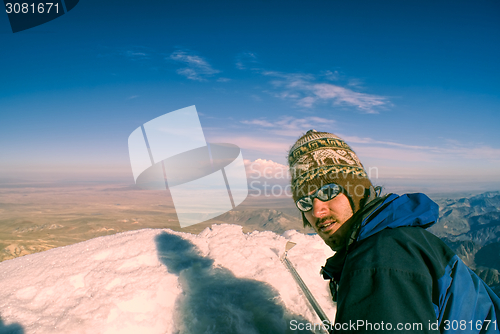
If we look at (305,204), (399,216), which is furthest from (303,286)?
(399,216)

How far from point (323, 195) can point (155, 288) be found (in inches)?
109

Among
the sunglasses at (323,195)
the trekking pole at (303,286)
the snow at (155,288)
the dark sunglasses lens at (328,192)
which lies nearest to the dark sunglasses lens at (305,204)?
the sunglasses at (323,195)

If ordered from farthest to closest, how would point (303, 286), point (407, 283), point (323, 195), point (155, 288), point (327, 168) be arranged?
point (303, 286), point (155, 288), point (327, 168), point (323, 195), point (407, 283)

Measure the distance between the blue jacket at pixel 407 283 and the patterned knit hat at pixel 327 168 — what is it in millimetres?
725

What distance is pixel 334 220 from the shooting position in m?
2.39

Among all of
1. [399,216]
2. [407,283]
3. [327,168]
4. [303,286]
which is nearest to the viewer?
[407,283]

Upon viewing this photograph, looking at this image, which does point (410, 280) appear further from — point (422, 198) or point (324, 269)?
point (324, 269)

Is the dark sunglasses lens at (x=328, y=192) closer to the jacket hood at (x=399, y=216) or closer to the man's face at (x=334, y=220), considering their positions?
the man's face at (x=334, y=220)

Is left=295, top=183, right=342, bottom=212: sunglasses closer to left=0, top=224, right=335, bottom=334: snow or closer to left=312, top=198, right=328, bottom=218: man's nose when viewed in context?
left=312, top=198, right=328, bottom=218: man's nose

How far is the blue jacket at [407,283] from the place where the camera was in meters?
1.16

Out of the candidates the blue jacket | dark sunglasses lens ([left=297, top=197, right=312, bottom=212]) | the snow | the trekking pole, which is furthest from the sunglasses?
the snow

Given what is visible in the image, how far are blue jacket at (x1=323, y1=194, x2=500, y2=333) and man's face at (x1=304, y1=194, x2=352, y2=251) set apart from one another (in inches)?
19.6

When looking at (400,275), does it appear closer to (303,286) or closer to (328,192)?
(328,192)

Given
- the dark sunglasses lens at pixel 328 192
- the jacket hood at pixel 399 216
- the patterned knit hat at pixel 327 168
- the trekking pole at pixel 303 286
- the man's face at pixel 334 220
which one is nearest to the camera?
the jacket hood at pixel 399 216
